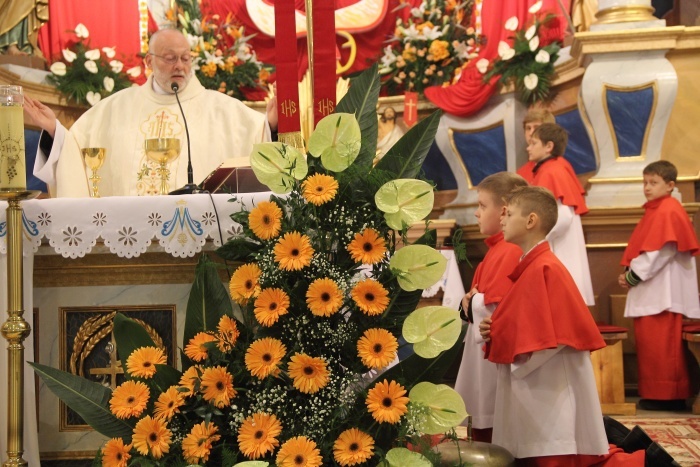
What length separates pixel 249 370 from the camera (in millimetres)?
2859

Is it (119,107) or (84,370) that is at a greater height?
(119,107)

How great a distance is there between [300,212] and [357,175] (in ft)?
0.66

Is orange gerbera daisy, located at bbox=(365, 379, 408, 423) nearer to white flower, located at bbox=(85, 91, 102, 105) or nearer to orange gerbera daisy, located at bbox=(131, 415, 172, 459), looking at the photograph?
orange gerbera daisy, located at bbox=(131, 415, 172, 459)

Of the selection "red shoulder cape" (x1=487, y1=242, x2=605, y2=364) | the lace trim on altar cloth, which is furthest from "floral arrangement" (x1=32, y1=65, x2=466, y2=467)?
"red shoulder cape" (x1=487, y1=242, x2=605, y2=364)

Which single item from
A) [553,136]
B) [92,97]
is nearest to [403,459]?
[553,136]

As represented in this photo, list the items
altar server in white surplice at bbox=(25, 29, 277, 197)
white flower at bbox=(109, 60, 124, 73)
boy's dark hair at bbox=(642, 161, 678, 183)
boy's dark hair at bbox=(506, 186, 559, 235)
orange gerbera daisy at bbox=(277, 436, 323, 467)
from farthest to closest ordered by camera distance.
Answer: white flower at bbox=(109, 60, 124, 73), boy's dark hair at bbox=(642, 161, 678, 183), altar server in white surplice at bbox=(25, 29, 277, 197), boy's dark hair at bbox=(506, 186, 559, 235), orange gerbera daisy at bbox=(277, 436, 323, 467)

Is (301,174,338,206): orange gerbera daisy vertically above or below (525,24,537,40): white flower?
below

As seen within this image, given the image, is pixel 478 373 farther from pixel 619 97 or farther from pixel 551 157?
pixel 619 97

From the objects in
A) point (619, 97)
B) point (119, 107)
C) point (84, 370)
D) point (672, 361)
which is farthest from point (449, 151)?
point (84, 370)

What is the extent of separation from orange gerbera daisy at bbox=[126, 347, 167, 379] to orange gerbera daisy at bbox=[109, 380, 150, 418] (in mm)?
41

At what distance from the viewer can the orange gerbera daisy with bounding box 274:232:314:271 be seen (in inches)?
111

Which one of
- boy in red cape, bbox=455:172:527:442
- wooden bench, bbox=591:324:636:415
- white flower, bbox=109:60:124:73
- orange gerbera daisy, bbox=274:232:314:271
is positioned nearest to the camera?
orange gerbera daisy, bbox=274:232:314:271

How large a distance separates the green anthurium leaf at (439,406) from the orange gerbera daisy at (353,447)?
19cm

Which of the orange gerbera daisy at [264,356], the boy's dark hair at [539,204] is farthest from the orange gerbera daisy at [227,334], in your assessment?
the boy's dark hair at [539,204]
